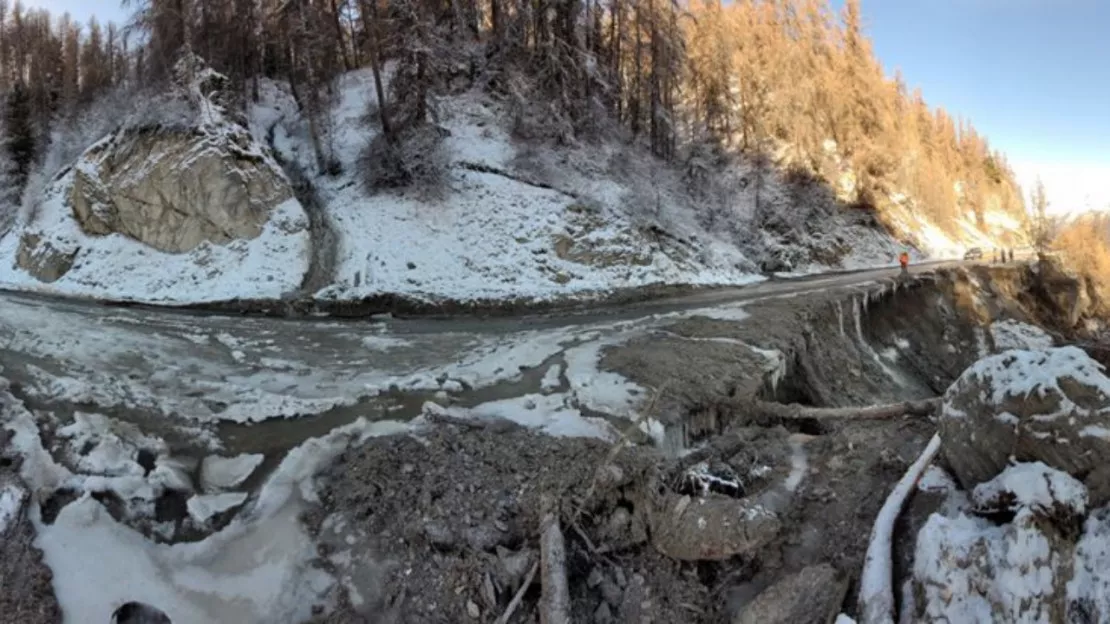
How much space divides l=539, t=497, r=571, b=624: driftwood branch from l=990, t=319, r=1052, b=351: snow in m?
21.7

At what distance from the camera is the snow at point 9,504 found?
4.53 meters

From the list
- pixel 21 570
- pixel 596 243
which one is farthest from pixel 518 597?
pixel 596 243

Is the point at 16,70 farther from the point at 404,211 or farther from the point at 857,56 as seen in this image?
the point at 857,56

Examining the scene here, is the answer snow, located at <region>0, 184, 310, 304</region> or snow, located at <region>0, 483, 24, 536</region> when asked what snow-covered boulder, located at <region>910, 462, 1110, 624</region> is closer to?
snow, located at <region>0, 483, 24, 536</region>

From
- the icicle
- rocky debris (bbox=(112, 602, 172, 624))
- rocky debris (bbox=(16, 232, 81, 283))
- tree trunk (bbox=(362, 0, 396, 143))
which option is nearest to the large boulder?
rocky debris (bbox=(16, 232, 81, 283))

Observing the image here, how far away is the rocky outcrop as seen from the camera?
1745 cm

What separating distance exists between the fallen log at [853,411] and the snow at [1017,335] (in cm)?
1783

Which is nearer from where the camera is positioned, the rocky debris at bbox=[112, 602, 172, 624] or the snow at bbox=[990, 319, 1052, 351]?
the rocky debris at bbox=[112, 602, 172, 624]

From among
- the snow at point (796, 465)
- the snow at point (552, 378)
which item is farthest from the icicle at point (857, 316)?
the snow at point (796, 465)

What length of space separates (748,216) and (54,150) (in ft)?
121

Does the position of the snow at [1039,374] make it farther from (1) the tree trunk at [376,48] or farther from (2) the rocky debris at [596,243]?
(1) the tree trunk at [376,48]

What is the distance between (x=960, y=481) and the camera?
4.02m

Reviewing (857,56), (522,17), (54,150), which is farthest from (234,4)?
(857,56)

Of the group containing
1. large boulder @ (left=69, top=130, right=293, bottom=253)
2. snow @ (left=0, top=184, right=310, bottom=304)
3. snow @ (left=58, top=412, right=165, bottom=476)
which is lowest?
snow @ (left=58, top=412, right=165, bottom=476)
